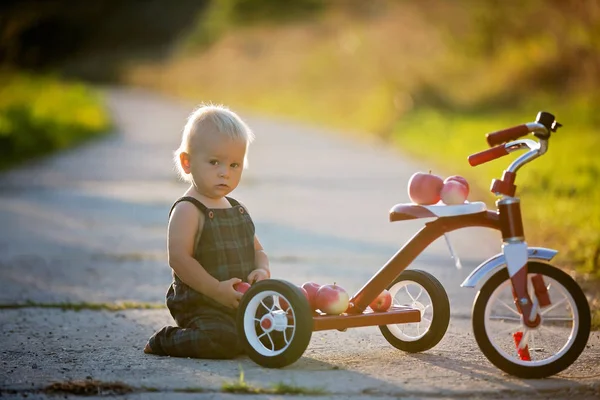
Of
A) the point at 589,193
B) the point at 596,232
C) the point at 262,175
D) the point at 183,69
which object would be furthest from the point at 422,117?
the point at 183,69

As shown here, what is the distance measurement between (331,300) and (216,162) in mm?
785

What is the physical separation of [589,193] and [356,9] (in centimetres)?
2451

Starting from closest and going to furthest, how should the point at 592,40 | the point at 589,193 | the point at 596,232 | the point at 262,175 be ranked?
1. the point at 596,232
2. the point at 589,193
3. the point at 262,175
4. the point at 592,40

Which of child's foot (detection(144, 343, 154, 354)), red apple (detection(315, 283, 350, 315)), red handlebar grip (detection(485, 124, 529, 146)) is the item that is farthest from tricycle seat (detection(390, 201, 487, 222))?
child's foot (detection(144, 343, 154, 354))

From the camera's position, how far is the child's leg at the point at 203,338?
453 cm

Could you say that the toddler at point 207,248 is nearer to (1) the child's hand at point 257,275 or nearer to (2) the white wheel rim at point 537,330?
(1) the child's hand at point 257,275

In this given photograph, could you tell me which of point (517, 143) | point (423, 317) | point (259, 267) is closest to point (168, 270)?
point (259, 267)

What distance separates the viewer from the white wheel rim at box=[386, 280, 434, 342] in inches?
188

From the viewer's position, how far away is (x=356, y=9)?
33.9 m

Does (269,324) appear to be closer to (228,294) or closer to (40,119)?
(228,294)

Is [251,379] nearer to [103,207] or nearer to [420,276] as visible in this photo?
[420,276]

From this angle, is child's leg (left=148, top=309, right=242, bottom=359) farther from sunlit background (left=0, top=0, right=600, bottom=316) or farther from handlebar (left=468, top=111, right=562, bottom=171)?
sunlit background (left=0, top=0, right=600, bottom=316)

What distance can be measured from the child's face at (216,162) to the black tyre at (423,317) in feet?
2.92

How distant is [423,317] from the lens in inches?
193
